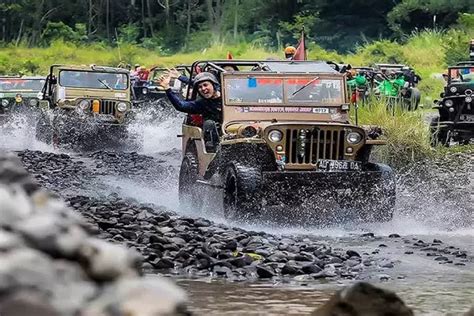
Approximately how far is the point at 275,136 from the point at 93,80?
37.3ft

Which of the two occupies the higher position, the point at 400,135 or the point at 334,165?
the point at 400,135

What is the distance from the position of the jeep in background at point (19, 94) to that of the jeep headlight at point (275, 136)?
553 inches

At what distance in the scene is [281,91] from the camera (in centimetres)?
1180

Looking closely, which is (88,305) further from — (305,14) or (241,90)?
(305,14)

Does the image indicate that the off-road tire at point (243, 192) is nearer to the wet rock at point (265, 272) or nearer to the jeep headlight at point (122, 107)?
the wet rock at point (265, 272)

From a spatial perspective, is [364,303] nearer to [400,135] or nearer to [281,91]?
[281,91]

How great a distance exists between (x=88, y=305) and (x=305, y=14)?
1909 inches

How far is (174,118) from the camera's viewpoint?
2436 centimetres

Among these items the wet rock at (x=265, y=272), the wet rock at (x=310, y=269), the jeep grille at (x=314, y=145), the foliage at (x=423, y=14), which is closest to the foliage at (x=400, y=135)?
the jeep grille at (x=314, y=145)

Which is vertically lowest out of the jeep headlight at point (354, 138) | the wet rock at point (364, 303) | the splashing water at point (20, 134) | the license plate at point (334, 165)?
the splashing water at point (20, 134)

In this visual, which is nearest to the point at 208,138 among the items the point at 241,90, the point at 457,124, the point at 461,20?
the point at 241,90

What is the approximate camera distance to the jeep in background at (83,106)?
20703 mm

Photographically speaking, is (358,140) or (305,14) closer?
(358,140)

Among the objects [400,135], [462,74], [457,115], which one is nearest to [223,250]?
[400,135]
